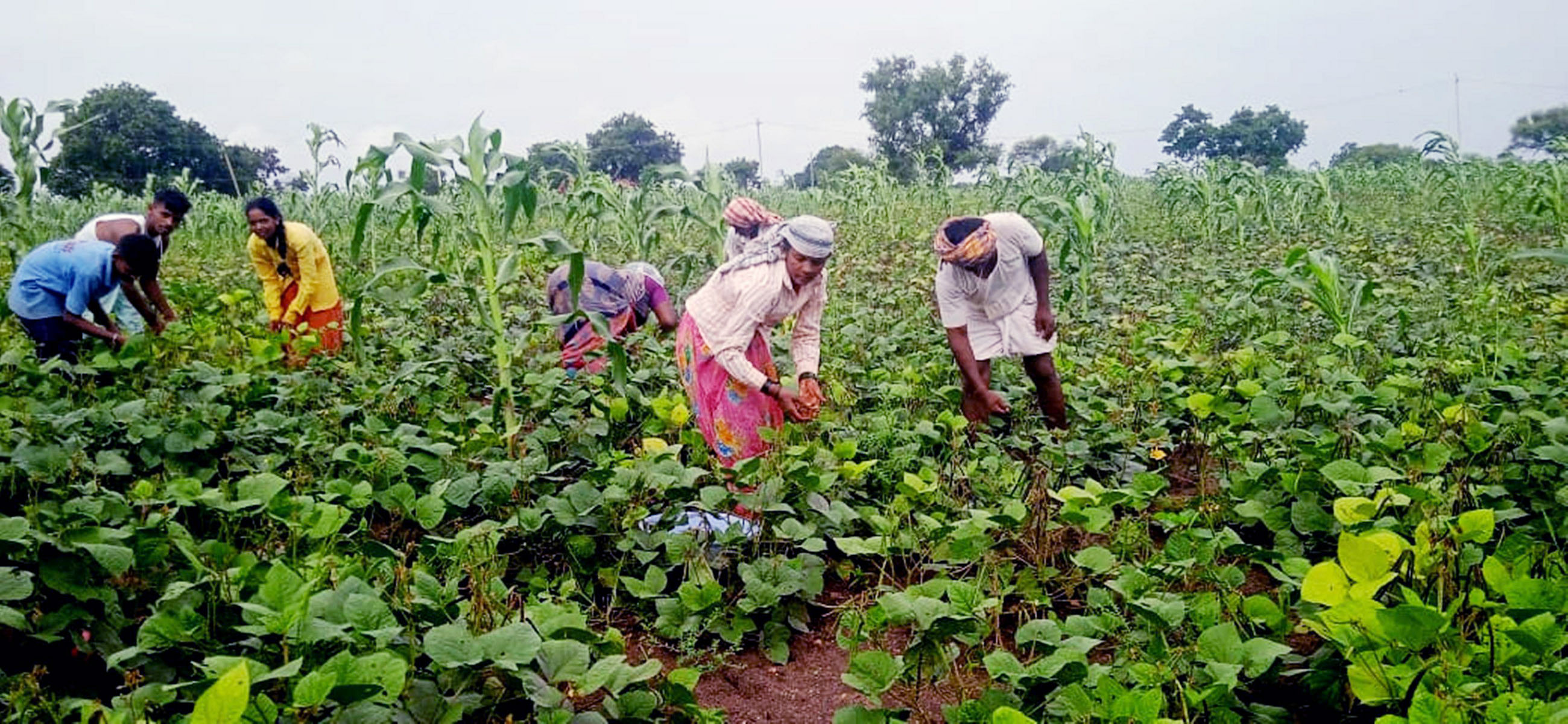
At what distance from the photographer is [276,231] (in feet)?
18.2

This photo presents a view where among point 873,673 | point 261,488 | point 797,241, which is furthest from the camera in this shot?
point 797,241

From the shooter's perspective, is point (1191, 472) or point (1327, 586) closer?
point (1327, 586)

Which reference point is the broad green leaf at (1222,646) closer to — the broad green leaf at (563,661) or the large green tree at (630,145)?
the broad green leaf at (563,661)

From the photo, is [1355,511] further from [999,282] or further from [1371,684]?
[999,282]

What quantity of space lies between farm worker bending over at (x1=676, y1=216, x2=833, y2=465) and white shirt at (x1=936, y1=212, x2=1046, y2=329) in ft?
2.87

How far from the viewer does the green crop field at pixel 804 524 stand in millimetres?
1973

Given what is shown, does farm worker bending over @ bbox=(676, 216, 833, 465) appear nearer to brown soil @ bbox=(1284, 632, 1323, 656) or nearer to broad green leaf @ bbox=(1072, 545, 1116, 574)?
broad green leaf @ bbox=(1072, 545, 1116, 574)

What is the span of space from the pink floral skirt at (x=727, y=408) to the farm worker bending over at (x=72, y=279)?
3.05m

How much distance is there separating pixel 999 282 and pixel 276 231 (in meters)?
3.83

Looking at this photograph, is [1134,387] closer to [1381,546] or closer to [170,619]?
[1381,546]

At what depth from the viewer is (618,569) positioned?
3000mm

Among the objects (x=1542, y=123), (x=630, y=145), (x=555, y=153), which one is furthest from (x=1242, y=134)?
(x=555, y=153)

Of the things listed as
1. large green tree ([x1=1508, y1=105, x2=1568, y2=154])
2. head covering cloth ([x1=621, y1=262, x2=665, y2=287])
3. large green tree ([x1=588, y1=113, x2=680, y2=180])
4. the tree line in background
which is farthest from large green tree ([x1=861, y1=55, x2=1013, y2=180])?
head covering cloth ([x1=621, y1=262, x2=665, y2=287])

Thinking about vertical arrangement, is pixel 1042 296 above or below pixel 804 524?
above
